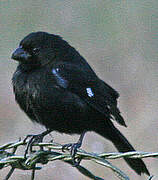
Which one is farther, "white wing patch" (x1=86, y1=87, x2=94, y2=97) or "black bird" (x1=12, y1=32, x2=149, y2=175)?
"white wing patch" (x1=86, y1=87, x2=94, y2=97)

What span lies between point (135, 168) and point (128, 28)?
4063 millimetres

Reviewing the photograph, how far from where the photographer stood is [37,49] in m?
4.77

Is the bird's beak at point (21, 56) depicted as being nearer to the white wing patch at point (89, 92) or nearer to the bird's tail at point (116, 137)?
the white wing patch at point (89, 92)

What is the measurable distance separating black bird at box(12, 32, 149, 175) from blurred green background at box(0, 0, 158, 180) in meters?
1.29

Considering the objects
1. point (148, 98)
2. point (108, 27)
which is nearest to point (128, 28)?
point (108, 27)

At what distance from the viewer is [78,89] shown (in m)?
4.57

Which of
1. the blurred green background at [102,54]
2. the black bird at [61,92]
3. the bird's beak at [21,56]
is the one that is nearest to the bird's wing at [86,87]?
the black bird at [61,92]

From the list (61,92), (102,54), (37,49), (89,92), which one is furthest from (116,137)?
(102,54)

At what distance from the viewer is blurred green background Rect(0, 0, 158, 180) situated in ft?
20.1

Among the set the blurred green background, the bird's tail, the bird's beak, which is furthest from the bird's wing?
the blurred green background

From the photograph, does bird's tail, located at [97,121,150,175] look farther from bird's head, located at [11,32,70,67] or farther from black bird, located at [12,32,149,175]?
bird's head, located at [11,32,70,67]

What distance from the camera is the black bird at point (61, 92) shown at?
4.39 m

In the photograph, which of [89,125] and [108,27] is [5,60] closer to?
[108,27]

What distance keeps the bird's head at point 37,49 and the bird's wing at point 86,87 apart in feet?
0.62
